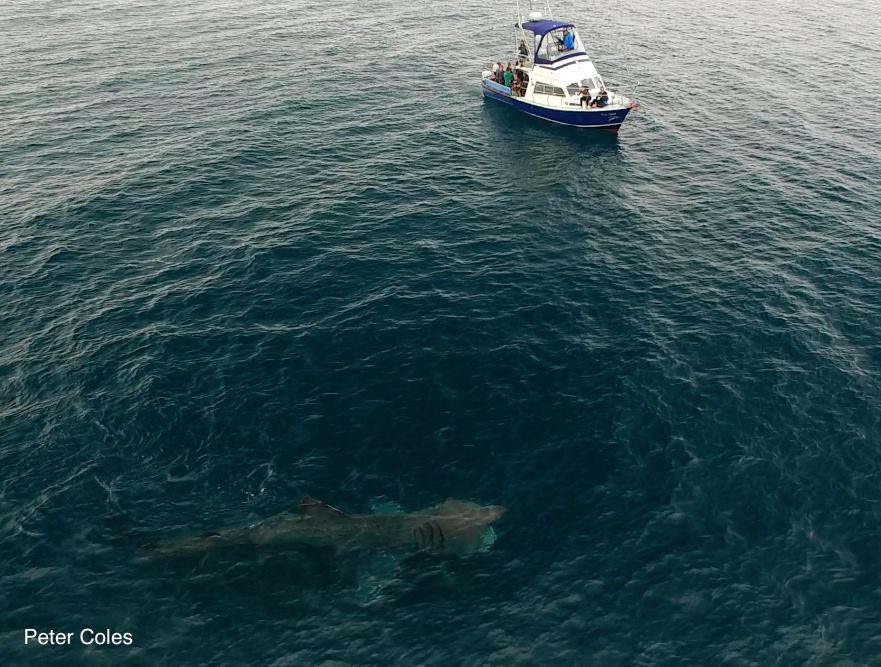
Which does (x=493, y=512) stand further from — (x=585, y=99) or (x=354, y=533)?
(x=585, y=99)

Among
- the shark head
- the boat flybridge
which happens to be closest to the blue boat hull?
the boat flybridge

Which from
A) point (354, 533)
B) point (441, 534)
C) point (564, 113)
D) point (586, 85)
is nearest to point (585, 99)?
point (564, 113)

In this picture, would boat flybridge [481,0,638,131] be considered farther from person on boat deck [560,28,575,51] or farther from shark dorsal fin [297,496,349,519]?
shark dorsal fin [297,496,349,519]

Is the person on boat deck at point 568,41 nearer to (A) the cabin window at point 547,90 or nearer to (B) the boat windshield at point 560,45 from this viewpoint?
(B) the boat windshield at point 560,45

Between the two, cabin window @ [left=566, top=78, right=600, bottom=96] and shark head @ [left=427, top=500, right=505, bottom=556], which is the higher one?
cabin window @ [left=566, top=78, right=600, bottom=96]

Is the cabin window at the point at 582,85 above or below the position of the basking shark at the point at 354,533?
above

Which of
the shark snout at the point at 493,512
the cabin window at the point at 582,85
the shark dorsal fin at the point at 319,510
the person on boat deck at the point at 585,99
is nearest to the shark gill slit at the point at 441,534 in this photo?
the shark snout at the point at 493,512
